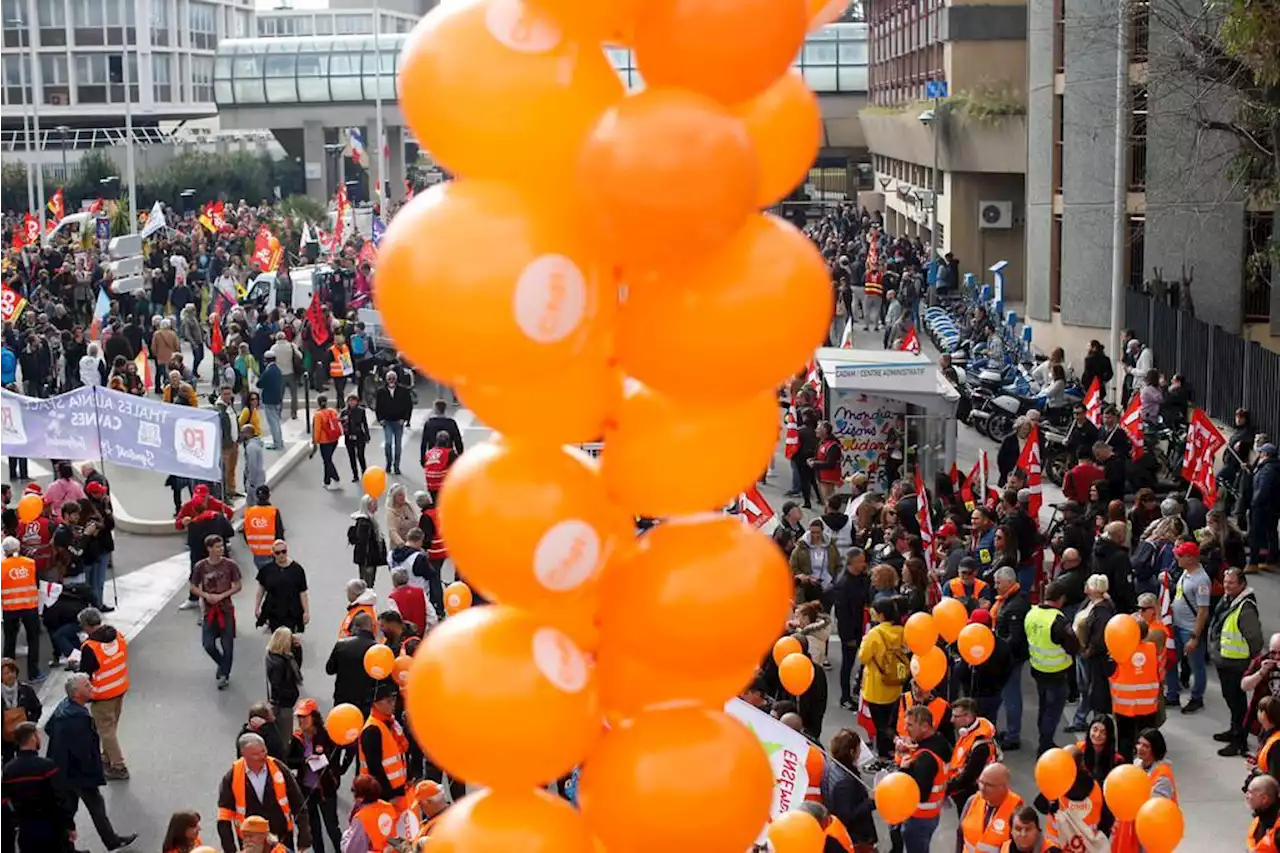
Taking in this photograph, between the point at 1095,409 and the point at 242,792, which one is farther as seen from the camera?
the point at 1095,409

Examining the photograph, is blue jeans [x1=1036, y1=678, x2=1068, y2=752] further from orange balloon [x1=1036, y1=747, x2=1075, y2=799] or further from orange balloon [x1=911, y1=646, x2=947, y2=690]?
orange balloon [x1=1036, y1=747, x2=1075, y2=799]

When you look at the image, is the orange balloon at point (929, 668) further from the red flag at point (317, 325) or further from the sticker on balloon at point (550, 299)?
the red flag at point (317, 325)

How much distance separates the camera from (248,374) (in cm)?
2767

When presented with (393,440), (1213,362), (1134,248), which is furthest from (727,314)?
(1134,248)

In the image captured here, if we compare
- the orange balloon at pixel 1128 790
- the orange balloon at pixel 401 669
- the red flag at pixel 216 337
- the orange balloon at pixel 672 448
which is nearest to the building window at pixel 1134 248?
the red flag at pixel 216 337

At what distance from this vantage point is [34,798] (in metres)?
10.8

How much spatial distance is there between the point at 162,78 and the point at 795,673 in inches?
3646

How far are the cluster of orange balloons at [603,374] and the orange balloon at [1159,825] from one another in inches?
171

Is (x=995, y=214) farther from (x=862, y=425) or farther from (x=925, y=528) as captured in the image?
(x=925, y=528)

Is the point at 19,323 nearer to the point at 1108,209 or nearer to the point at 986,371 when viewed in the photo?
the point at 986,371

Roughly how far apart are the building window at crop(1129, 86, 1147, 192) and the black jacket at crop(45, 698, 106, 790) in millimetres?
19305

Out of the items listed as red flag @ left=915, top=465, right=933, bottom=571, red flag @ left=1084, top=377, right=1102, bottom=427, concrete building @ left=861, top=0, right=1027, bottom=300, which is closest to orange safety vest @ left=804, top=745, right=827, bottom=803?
red flag @ left=915, top=465, right=933, bottom=571

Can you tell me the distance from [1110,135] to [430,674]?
26288 millimetres

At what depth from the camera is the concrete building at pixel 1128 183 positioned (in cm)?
2595
